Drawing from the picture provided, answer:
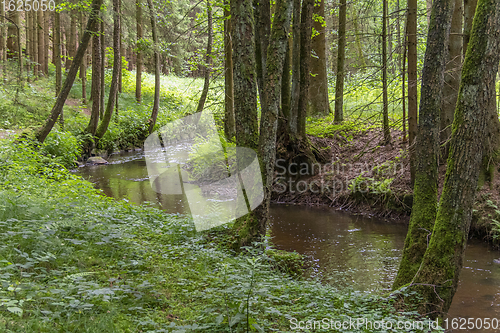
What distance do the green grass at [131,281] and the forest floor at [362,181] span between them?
500 cm

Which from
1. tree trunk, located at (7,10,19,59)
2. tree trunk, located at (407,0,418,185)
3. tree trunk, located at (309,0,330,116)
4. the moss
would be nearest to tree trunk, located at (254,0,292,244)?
the moss

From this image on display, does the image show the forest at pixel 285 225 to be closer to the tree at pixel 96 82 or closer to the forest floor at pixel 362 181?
the forest floor at pixel 362 181

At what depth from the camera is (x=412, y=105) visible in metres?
8.16

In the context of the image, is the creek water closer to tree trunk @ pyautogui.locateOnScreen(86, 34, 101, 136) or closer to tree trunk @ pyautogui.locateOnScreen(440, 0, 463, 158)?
tree trunk @ pyautogui.locateOnScreen(440, 0, 463, 158)

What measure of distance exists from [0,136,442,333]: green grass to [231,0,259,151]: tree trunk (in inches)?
75.1

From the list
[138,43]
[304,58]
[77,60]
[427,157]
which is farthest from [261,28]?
[138,43]

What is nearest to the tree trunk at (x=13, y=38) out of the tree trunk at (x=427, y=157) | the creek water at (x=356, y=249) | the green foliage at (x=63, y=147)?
the green foliage at (x=63, y=147)

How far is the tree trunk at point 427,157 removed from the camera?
4.43m

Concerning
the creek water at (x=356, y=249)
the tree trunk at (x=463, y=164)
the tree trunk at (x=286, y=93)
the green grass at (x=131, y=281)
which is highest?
the tree trunk at (x=286, y=93)

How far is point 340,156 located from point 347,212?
2.78m

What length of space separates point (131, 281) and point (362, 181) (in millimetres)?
7765

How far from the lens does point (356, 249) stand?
6938 millimetres

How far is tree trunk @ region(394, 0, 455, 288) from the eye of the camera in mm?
4426

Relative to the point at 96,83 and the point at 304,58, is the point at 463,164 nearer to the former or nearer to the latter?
the point at 304,58
